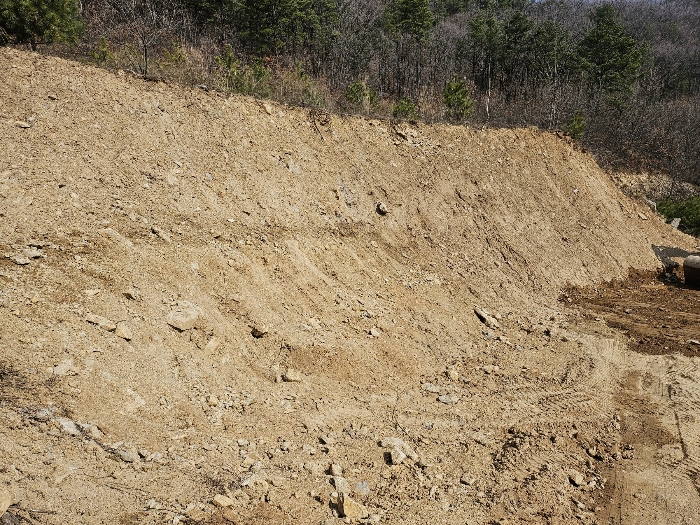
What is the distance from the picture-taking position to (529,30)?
110 ft

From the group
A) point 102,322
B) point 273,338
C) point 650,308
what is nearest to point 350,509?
point 273,338

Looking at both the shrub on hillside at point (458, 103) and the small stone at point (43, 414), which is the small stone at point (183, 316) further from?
the shrub on hillside at point (458, 103)

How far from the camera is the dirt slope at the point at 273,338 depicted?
4.67m

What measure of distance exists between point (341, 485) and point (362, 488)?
0.23 meters

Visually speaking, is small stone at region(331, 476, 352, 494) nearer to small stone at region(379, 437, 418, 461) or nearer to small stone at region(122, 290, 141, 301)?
small stone at region(379, 437, 418, 461)

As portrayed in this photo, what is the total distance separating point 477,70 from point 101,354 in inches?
1387

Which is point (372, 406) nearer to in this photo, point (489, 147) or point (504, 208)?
point (504, 208)

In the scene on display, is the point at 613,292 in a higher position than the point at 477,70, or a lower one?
lower

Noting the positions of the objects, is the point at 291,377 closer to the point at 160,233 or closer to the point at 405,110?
the point at 160,233

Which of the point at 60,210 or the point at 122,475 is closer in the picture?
the point at 122,475

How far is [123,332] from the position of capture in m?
5.72

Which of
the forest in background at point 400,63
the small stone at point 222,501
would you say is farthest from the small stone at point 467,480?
the forest in background at point 400,63

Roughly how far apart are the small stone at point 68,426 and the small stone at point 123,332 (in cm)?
133

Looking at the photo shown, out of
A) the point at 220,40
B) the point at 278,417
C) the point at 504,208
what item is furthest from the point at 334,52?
the point at 278,417
